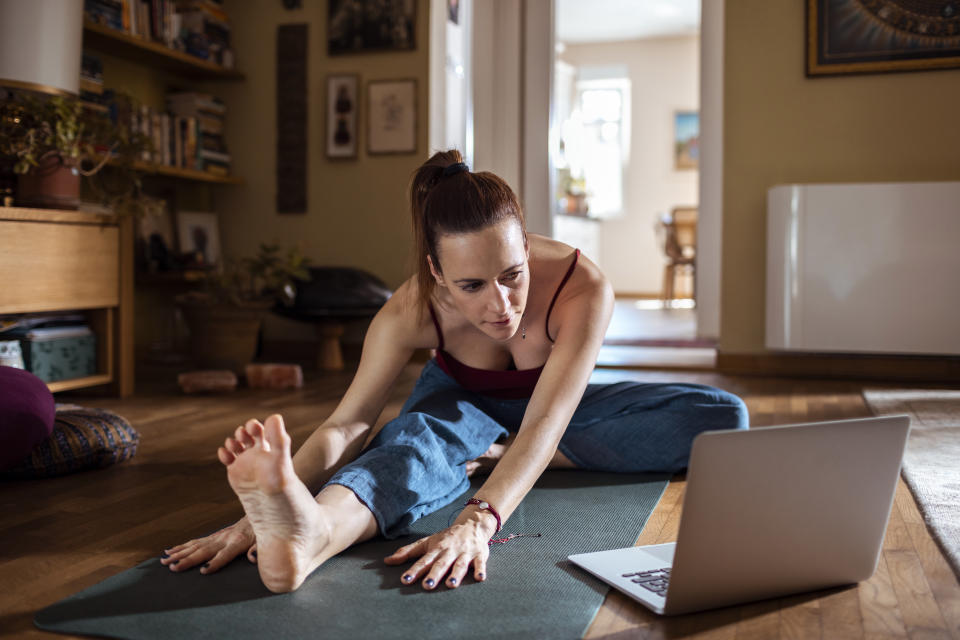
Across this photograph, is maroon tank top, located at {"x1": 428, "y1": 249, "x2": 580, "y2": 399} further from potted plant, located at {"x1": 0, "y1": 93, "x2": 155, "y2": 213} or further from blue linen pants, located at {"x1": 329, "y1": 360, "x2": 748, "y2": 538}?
potted plant, located at {"x1": 0, "y1": 93, "x2": 155, "y2": 213}

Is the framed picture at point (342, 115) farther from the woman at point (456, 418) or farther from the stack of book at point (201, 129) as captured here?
the woman at point (456, 418)

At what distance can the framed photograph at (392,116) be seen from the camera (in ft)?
14.3

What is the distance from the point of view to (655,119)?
945 centimetres

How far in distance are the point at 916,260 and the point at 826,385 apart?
604 mm

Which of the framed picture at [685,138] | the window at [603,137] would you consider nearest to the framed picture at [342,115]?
the window at [603,137]

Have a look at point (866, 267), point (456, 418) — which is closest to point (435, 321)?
point (456, 418)

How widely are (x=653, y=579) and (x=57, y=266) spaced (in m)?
2.30

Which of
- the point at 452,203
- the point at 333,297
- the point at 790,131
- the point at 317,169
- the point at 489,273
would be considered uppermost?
the point at 790,131

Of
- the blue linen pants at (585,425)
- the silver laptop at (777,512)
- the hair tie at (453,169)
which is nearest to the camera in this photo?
the silver laptop at (777,512)

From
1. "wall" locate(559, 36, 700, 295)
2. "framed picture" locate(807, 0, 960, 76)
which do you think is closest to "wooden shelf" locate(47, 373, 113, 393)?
"framed picture" locate(807, 0, 960, 76)

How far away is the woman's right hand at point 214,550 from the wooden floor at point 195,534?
0.09 meters

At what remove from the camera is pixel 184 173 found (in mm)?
4098

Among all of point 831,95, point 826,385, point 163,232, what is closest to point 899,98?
point 831,95

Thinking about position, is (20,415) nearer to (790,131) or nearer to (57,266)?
(57,266)
